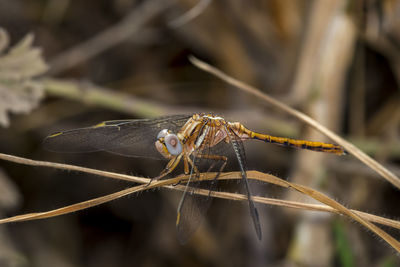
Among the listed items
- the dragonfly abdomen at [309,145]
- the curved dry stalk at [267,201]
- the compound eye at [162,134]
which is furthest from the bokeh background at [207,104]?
the curved dry stalk at [267,201]

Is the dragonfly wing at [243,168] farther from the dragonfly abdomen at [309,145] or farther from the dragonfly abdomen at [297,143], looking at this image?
the dragonfly abdomen at [309,145]

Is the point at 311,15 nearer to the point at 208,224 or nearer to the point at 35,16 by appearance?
the point at 208,224

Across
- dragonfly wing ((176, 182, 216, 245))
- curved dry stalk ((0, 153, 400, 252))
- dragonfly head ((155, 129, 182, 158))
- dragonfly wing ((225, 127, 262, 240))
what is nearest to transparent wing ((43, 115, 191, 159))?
dragonfly head ((155, 129, 182, 158))

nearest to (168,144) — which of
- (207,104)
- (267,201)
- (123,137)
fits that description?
(123,137)

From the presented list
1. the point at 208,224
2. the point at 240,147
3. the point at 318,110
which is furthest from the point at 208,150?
the point at 208,224

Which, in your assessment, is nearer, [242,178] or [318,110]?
[242,178]

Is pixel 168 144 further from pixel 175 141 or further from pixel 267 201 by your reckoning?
pixel 267 201
